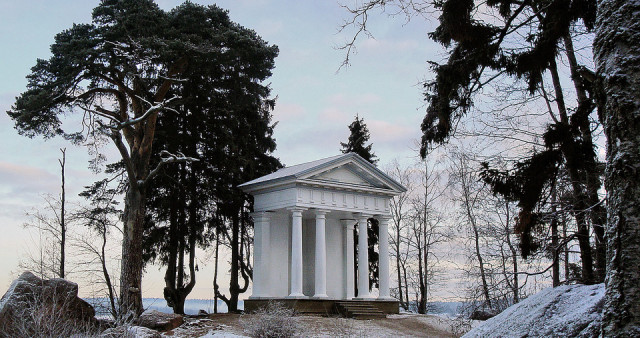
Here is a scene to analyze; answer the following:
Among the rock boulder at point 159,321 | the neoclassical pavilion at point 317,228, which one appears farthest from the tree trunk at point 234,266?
the rock boulder at point 159,321

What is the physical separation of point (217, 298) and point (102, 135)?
10.8 meters

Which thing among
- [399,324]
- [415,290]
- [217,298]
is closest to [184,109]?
[217,298]

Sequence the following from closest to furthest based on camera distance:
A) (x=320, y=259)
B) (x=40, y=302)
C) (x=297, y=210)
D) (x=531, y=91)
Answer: (x=531, y=91) → (x=40, y=302) → (x=297, y=210) → (x=320, y=259)

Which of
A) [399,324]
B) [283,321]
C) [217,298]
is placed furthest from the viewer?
[217,298]

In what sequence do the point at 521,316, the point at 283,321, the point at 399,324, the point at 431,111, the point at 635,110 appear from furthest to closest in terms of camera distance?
the point at 399,324, the point at 283,321, the point at 431,111, the point at 521,316, the point at 635,110

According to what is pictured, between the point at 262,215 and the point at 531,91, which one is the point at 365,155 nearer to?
the point at 262,215

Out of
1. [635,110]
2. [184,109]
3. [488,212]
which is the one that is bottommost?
[635,110]

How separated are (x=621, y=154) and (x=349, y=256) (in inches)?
1059

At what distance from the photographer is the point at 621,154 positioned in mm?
2734

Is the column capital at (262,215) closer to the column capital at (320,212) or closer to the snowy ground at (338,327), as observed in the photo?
the column capital at (320,212)

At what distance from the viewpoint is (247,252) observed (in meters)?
32.8

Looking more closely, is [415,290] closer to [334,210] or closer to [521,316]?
[334,210]

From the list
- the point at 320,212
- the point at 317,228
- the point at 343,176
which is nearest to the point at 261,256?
the point at 317,228

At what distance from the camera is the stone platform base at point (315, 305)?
2483cm
